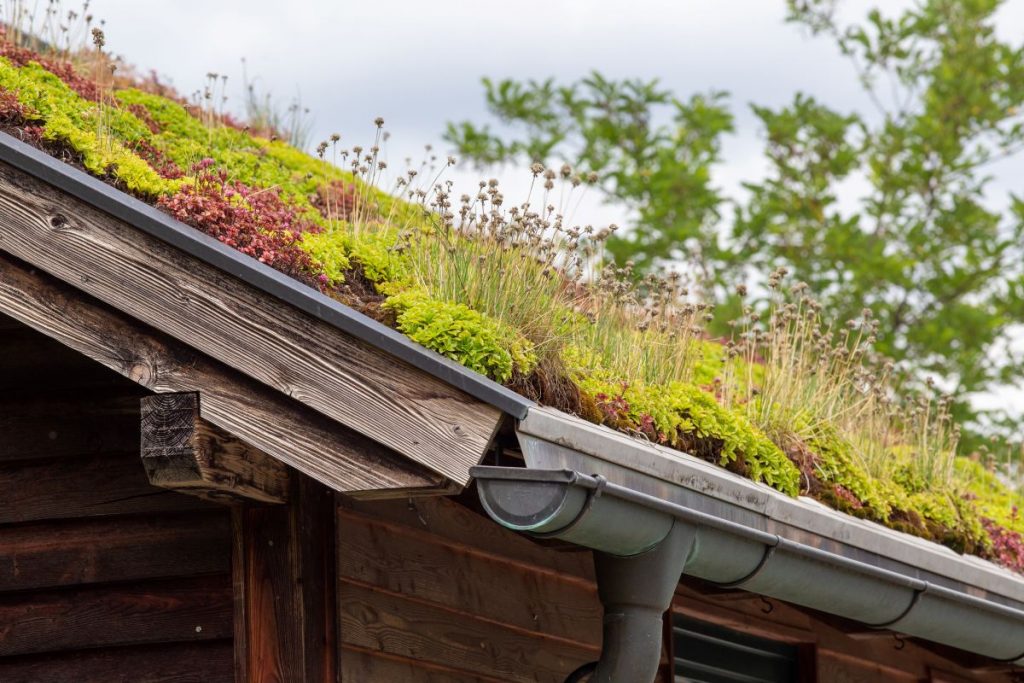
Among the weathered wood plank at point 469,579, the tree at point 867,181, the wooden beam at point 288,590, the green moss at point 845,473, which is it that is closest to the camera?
the wooden beam at point 288,590

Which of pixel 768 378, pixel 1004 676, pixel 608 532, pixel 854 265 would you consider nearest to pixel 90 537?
pixel 608 532

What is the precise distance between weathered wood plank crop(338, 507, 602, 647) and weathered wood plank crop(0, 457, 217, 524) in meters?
0.55

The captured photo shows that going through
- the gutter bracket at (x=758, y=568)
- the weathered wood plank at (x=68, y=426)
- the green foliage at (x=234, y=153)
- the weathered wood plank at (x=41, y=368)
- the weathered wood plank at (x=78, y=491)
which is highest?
the green foliage at (x=234, y=153)

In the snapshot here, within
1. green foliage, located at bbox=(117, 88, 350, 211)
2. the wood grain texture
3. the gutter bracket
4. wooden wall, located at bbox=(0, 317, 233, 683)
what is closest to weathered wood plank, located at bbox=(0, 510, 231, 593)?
wooden wall, located at bbox=(0, 317, 233, 683)

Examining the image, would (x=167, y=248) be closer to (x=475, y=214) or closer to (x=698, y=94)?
(x=475, y=214)

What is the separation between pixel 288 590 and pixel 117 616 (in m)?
0.56

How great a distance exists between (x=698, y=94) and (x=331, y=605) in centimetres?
1234

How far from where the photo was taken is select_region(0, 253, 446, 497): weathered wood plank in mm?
3588

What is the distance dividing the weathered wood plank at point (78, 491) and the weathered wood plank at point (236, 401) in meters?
0.62

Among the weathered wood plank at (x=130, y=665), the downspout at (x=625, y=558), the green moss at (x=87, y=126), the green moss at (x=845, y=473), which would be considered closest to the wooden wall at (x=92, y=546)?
the weathered wood plank at (x=130, y=665)

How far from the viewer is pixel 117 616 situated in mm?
4102

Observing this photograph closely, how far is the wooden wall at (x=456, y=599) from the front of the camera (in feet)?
13.5

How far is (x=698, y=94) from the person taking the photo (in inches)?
611

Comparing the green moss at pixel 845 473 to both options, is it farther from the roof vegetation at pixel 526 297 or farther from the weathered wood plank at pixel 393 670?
the weathered wood plank at pixel 393 670
